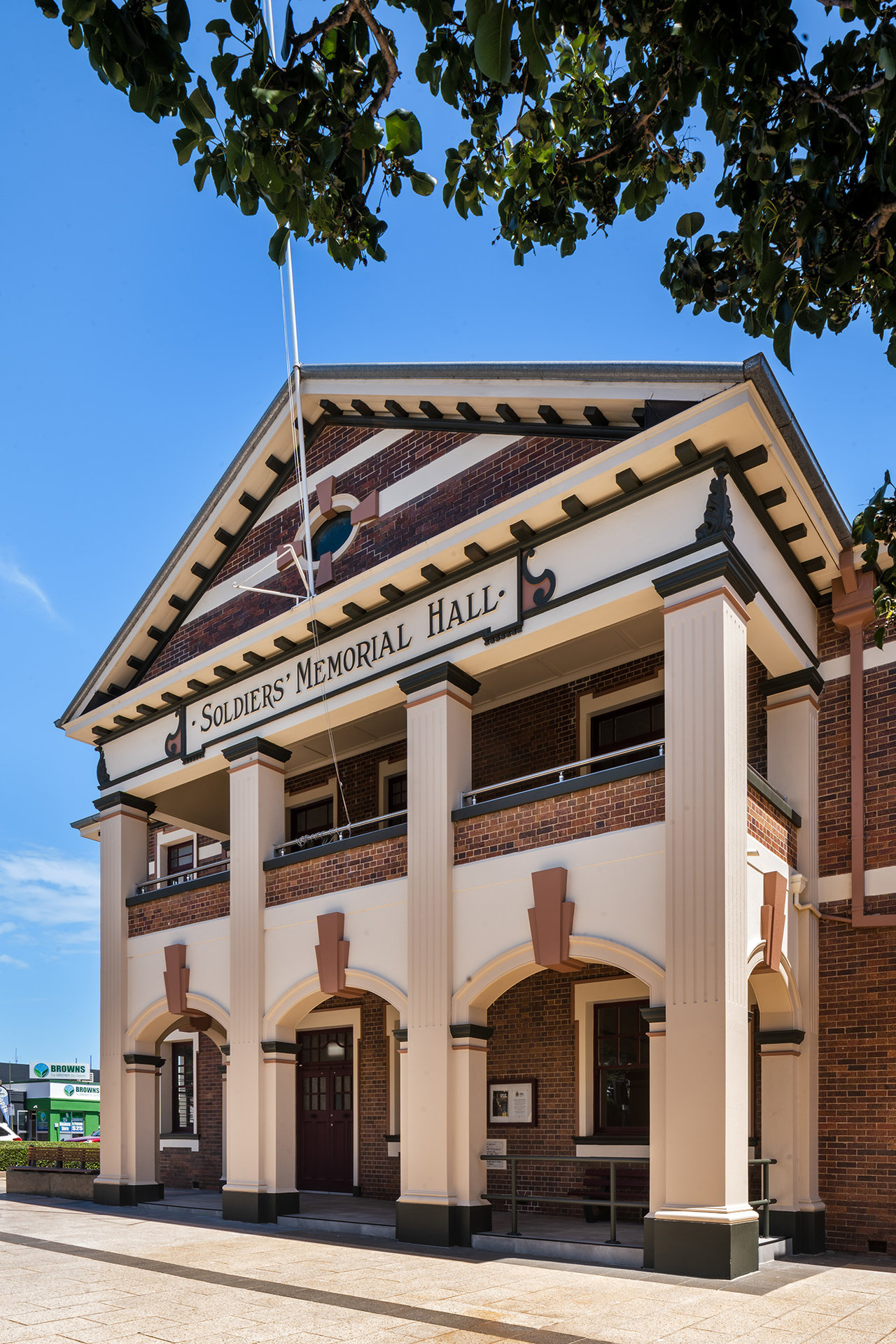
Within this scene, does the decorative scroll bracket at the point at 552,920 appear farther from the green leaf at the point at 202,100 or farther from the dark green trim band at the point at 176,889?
the green leaf at the point at 202,100

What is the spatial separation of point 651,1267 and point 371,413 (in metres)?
10.7

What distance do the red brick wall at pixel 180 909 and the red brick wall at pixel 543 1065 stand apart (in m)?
4.00

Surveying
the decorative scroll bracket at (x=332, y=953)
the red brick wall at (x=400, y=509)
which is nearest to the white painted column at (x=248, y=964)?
the decorative scroll bracket at (x=332, y=953)

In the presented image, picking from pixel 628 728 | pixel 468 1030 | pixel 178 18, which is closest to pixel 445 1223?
pixel 468 1030

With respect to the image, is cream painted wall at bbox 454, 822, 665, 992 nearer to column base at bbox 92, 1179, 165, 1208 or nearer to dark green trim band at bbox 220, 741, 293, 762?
dark green trim band at bbox 220, 741, 293, 762

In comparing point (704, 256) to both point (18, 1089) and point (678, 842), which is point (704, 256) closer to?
point (678, 842)

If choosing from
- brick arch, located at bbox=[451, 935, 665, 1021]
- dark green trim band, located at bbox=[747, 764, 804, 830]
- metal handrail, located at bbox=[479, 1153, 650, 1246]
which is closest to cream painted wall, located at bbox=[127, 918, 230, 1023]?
brick arch, located at bbox=[451, 935, 665, 1021]

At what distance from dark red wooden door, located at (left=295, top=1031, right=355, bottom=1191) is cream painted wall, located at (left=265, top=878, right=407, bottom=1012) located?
3.56 meters

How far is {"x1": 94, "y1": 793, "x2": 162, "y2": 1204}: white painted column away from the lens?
1727 cm

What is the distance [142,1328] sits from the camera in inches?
326

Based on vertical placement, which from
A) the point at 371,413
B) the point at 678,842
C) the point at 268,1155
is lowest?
the point at 268,1155

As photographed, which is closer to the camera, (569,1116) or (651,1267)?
(651,1267)

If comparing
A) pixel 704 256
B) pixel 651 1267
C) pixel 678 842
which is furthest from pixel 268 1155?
pixel 704 256

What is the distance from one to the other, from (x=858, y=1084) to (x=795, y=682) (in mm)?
4210
